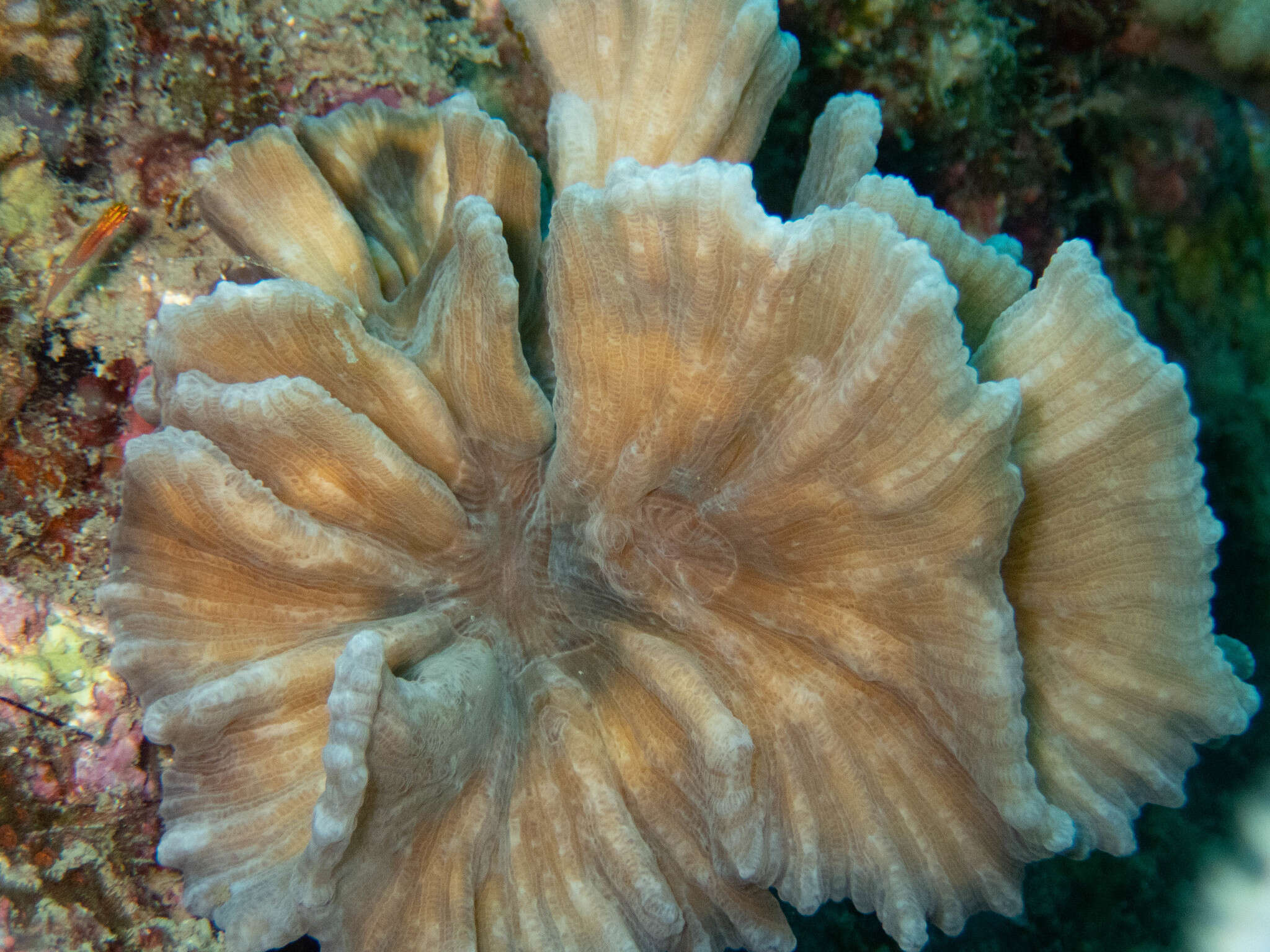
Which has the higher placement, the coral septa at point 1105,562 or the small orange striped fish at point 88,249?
the coral septa at point 1105,562

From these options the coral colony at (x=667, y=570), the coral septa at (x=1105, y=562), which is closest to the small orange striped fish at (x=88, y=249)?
the coral colony at (x=667, y=570)

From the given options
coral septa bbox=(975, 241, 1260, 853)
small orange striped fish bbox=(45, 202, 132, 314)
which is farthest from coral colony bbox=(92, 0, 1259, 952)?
small orange striped fish bbox=(45, 202, 132, 314)

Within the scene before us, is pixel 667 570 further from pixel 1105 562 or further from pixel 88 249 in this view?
pixel 88 249

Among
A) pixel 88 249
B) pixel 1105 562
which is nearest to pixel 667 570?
pixel 1105 562

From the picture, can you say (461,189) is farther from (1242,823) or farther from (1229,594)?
(1242,823)

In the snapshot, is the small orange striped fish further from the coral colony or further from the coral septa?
the coral septa

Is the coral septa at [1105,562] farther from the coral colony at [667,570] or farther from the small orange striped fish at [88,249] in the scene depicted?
the small orange striped fish at [88,249]
